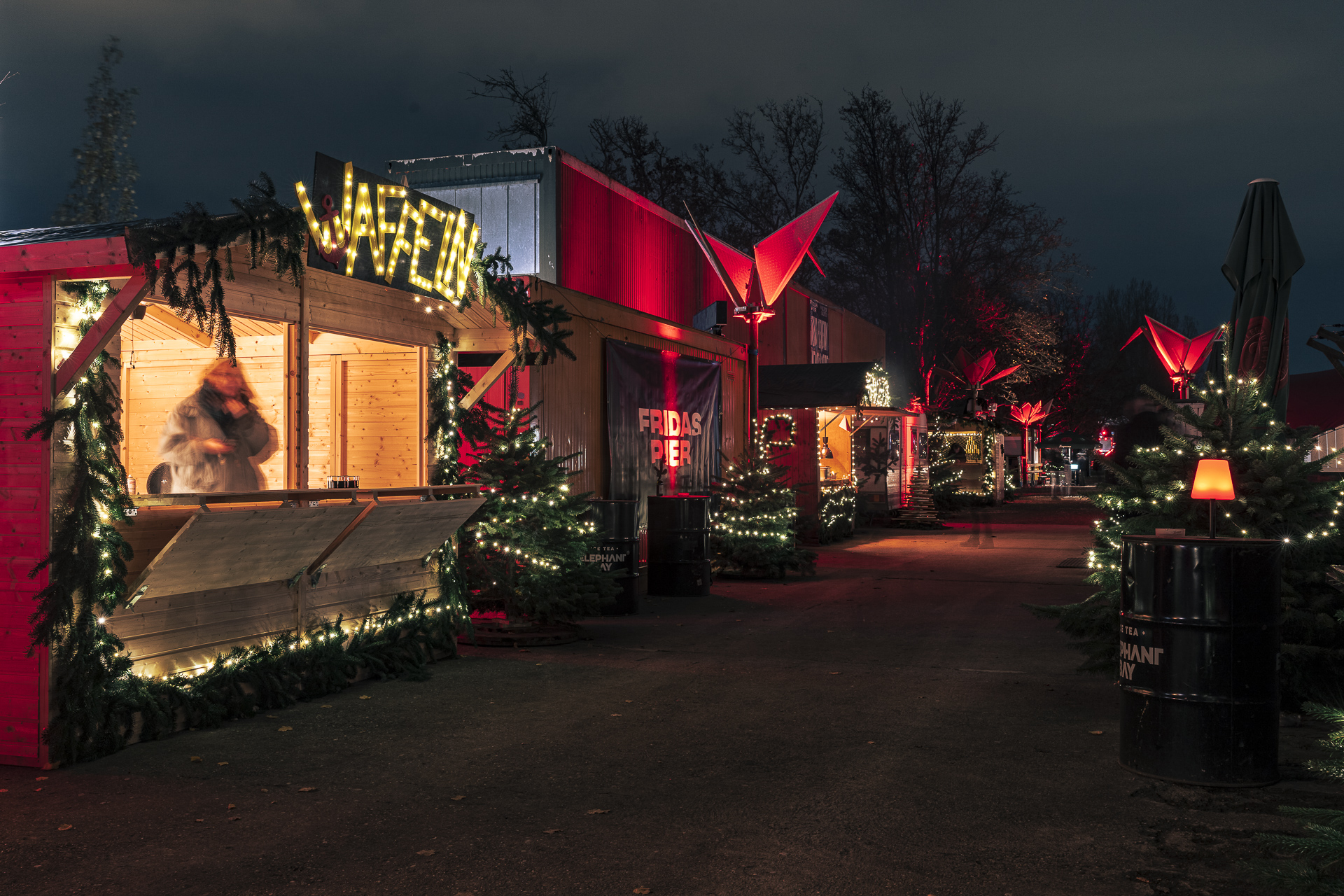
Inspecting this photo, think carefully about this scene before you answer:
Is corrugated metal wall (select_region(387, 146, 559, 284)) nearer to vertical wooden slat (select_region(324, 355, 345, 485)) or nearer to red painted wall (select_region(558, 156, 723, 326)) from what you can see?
red painted wall (select_region(558, 156, 723, 326))

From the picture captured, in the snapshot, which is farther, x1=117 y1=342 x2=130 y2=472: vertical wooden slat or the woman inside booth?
x1=117 y1=342 x2=130 y2=472: vertical wooden slat

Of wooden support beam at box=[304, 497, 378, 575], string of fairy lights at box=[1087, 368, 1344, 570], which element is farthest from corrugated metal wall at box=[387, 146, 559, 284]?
string of fairy lights at box=[1087, 368, 1344, 570]

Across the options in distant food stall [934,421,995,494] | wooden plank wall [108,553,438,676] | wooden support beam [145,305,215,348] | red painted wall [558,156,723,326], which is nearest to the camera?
wooden plank wall [108,553,438,676]

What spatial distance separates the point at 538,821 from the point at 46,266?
4049 millimetres

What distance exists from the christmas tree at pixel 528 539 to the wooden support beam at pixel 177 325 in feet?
9.33

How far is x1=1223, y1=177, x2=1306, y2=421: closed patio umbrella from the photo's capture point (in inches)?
371

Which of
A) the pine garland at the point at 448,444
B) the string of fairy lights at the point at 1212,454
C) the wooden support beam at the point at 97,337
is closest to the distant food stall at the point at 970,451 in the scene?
the pine garland at the point at 448,444

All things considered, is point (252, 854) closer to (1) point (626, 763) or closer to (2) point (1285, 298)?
(1) point (626, 763)

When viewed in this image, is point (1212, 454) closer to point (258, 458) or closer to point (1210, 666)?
point (1210, 666)

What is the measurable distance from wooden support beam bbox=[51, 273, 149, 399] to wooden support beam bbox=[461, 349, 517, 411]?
411 cm

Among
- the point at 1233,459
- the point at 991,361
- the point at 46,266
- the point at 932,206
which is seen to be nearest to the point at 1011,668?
the point at 1233,459

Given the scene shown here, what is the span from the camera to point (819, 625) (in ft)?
36.0

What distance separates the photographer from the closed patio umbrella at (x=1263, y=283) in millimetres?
9414

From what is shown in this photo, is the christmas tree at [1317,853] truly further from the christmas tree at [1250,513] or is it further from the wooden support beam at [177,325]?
the wooden support beam at [177,325]
